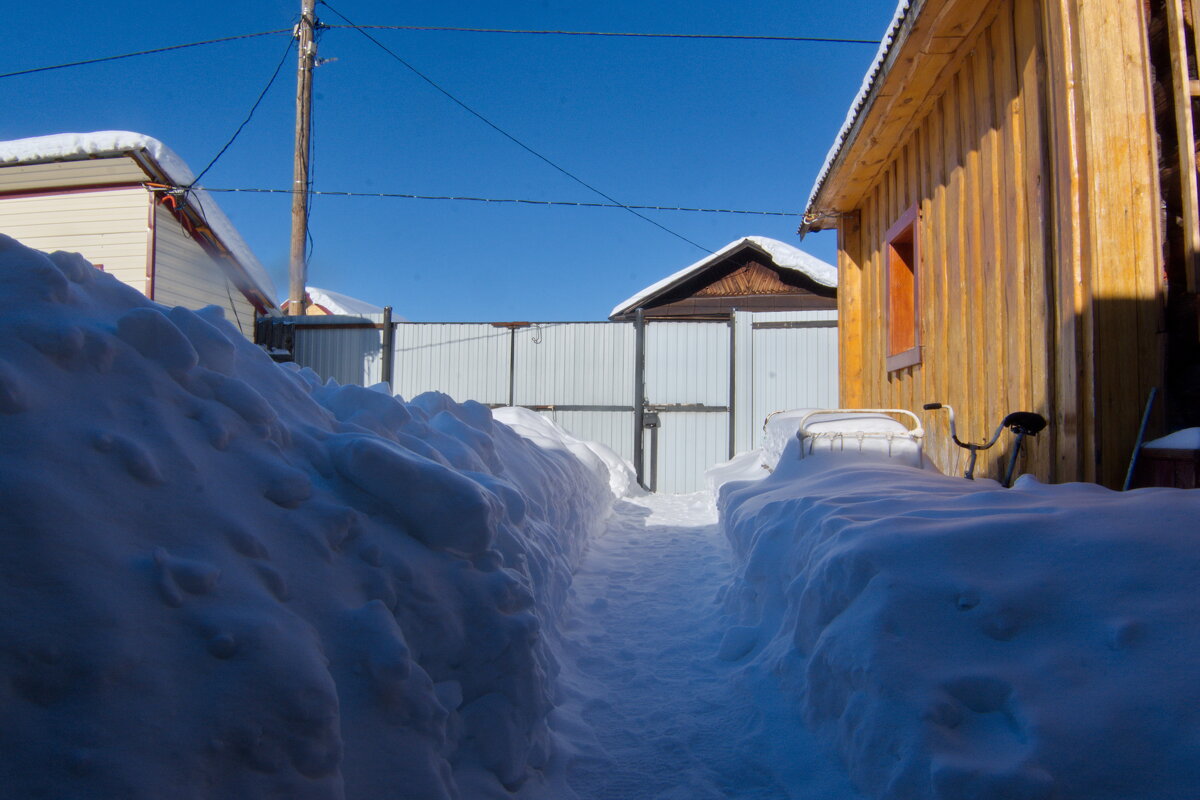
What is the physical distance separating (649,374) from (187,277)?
6552 millimetres

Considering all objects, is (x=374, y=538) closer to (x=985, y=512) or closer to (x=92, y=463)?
(x=92, y=463)

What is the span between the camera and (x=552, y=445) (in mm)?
5758

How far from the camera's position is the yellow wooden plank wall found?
2.65 meters

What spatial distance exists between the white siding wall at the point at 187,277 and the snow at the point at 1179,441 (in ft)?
30.9

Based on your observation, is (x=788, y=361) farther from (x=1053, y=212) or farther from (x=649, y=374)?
(x=1053, y=212)

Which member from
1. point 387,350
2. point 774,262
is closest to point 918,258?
point 387,350

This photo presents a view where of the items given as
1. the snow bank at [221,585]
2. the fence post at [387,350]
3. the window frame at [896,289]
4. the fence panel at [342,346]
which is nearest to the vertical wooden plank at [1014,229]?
the window frame at [896,289]

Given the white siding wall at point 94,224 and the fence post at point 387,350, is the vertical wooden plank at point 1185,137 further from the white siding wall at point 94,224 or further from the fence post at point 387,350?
the white siding wall at point 94,224

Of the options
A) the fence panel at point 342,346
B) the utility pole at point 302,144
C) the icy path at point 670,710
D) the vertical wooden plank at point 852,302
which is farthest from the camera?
the utility pole at point 302,144

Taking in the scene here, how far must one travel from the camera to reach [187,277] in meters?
9.01

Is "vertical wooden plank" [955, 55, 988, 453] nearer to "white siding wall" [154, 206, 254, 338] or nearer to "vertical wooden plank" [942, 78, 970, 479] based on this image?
"vertical wooden plank" [942, 78, 970, 479]

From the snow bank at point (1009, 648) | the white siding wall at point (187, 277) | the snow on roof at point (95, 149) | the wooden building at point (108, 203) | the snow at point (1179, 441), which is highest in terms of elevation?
the snow on roof at point (95, 149)

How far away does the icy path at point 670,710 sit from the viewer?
1759 mm

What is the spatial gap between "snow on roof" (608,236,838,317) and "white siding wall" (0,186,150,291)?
29.0 ft
